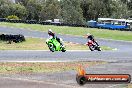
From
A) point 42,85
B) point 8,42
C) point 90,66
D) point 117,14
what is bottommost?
point 117,14

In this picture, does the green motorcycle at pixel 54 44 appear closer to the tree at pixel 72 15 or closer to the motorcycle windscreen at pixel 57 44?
the motorcycle windscreen at pixel 57 44

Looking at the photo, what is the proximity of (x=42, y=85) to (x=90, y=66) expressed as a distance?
6809 millimetres

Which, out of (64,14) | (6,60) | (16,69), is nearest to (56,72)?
(16,69)

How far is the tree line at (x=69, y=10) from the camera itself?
9731cm

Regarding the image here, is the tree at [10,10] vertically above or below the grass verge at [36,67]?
below

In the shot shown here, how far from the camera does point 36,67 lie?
1755 cm

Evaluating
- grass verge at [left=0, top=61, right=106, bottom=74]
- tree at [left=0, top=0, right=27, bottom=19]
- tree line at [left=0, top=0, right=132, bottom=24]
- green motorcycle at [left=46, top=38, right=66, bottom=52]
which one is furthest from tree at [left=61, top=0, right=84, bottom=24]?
grass verge at [left=0, top=61, right=106, bottom=74]

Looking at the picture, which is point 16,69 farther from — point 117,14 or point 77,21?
point 117,14

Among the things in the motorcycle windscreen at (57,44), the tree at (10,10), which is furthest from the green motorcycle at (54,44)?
the tree at (10,10)

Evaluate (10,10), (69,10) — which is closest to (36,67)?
(69,10)

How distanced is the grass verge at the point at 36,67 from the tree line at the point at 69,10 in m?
76.5

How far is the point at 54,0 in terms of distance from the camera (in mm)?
127875

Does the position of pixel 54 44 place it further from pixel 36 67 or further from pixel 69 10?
pixel 69 10

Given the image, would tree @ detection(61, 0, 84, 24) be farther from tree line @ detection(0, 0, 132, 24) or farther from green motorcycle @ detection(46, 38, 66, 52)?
green motorcycle @ detection(46, 38, 66, 52)
